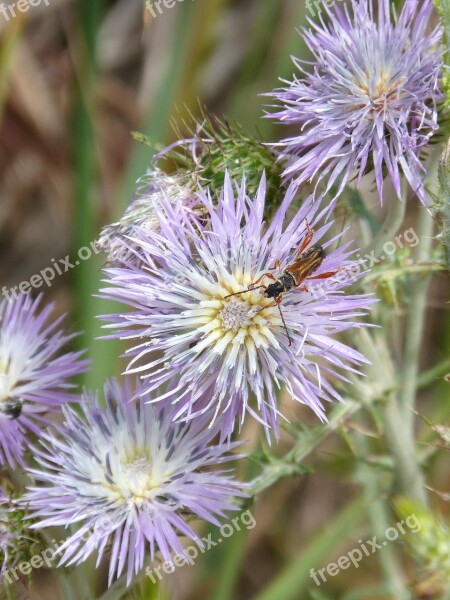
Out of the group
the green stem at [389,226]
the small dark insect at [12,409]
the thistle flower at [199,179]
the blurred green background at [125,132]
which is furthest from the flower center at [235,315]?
the blurred green background at [125,132]

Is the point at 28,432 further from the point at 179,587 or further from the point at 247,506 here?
the point at 179,587

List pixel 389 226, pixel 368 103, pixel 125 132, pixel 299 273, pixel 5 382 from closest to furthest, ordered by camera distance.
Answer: pixel 299 273 → pixel 368 103 → pixel 389 226 → pixel 5 382 → pixel 125 132

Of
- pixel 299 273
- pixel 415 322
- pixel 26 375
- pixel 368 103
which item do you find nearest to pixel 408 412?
pixel 415 322

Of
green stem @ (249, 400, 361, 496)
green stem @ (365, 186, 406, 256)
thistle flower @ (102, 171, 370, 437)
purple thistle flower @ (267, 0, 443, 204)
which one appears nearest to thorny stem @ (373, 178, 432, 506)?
green stem @ (249, 400, 361, 496)

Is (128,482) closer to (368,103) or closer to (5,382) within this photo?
(5,382)

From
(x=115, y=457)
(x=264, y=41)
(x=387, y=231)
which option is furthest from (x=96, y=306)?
(x=264, y=41)

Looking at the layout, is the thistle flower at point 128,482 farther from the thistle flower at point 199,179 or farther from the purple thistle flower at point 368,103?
the purple thistle flower at point 368,103
